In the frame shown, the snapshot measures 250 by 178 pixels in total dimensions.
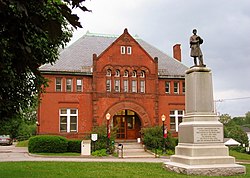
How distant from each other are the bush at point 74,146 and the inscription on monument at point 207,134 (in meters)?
19.5

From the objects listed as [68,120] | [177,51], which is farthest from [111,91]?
[177,51]

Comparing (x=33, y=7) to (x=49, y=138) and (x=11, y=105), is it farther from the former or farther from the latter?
(x=49, y=138)

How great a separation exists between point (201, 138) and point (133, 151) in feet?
65.4

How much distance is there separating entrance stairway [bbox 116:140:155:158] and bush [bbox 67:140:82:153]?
3.49 meters

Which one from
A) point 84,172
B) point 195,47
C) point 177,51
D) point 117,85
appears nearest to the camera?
point 84,172

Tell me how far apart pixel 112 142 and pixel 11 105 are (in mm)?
17930

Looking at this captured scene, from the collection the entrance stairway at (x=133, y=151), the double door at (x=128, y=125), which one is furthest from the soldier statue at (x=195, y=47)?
the double door at (x=128, y=125)

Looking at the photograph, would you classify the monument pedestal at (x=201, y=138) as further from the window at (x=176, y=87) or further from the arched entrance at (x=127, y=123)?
the window at (x=176, y=87)

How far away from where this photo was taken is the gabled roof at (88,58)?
37.6m

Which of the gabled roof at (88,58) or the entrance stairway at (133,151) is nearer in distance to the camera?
the entrance stairway at (133,151)

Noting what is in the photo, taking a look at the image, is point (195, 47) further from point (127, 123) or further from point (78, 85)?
point (127, 123)

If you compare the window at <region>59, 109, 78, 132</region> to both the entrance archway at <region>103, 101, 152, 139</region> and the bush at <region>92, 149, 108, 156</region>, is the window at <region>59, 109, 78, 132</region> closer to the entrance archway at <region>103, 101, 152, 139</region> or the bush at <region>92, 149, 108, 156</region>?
the entrance archway at <region>103, 101, 152, 139</region>

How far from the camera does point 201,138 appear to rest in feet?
46.0

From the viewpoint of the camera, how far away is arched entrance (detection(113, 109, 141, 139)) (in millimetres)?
39494
